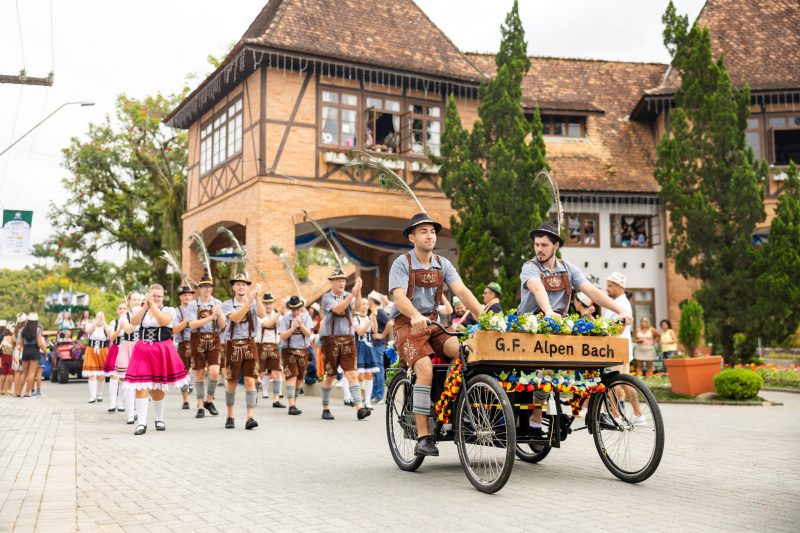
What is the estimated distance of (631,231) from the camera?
29219 mm

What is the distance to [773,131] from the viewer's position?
90.3ft

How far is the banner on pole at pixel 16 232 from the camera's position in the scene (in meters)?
17.9

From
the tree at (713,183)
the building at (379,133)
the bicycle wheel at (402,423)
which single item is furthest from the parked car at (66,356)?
the bicycle wheel at (402,423)

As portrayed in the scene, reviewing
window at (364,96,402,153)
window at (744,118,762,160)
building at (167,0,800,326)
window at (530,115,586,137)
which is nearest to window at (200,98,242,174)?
building at (167,0,800,326)

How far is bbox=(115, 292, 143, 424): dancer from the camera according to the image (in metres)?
11.8

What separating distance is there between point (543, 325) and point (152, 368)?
6320mm

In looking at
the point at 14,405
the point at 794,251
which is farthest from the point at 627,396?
the point at 794,251

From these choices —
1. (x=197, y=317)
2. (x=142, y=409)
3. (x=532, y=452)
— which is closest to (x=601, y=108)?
(x=197, y=317)

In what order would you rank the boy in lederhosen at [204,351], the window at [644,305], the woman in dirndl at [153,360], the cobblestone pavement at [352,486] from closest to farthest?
1. the cobblestone pavement at [352,486]
2. the woman in dirndl at [153,360]
3. the boy in lederhosen at [204,351]
4. the window at [644,305]

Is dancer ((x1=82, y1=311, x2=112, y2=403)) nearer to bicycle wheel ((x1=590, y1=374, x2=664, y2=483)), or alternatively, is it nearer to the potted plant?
the potted plant

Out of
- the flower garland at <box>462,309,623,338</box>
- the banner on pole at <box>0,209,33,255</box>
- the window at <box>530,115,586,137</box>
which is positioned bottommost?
the flower garland at <box>462,309,623,338</box>

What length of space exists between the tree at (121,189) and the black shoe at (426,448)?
34506mm

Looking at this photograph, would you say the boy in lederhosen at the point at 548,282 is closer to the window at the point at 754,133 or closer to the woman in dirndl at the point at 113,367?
the woman in dirndl at the point at 113,367

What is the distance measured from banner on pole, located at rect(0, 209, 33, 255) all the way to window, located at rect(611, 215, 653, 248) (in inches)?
746
